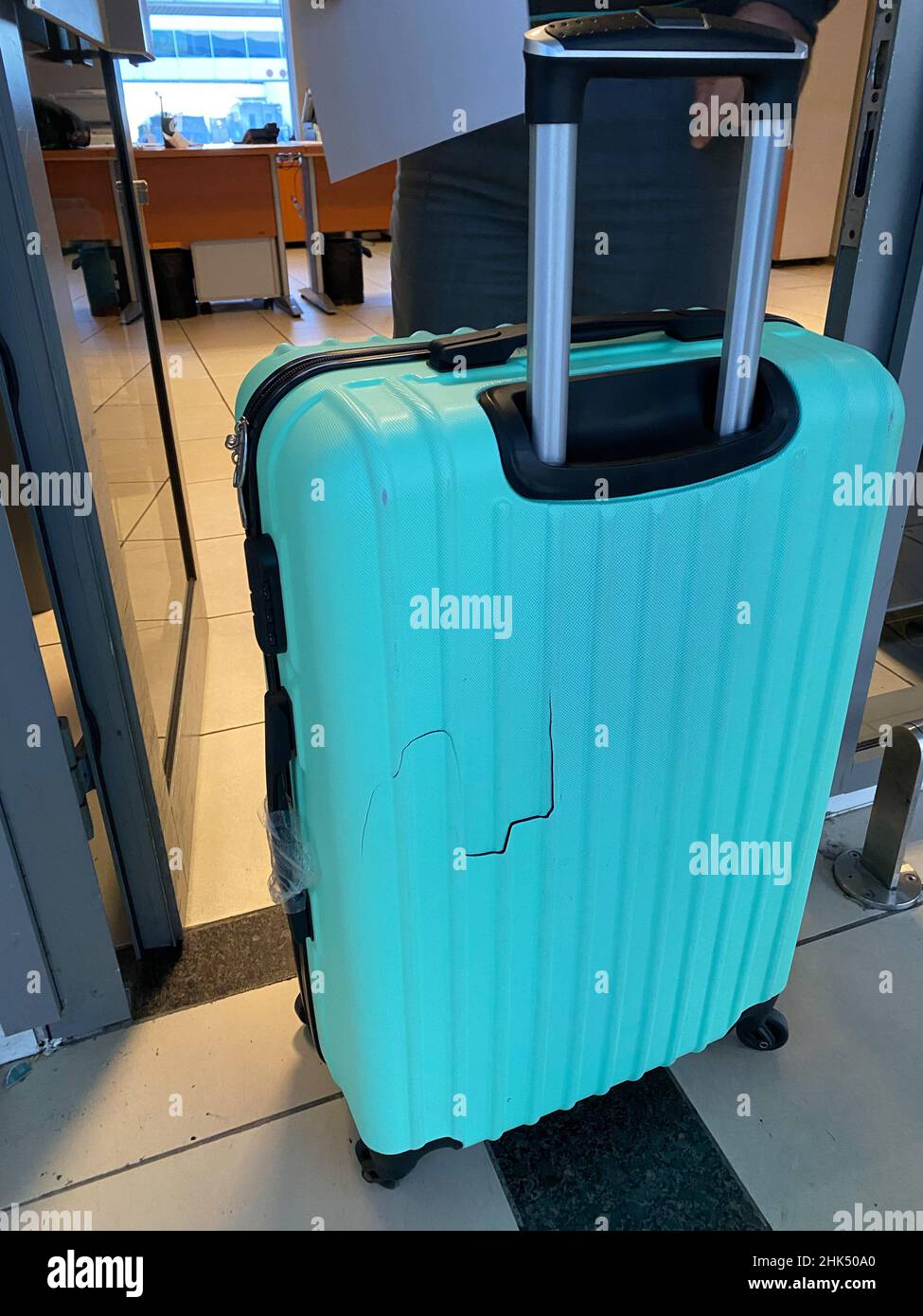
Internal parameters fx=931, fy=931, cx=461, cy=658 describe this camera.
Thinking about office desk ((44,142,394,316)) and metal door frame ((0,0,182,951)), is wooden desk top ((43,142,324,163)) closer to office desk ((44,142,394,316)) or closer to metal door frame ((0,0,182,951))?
office desk ((44,142,394,316))

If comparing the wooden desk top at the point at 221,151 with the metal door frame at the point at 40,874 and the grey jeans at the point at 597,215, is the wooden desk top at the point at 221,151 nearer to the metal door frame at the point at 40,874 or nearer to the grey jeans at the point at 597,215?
the grey jeans at the point at 597,215

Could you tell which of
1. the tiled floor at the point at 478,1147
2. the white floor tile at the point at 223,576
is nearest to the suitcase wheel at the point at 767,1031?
the tiled floor at the point at 478,1147

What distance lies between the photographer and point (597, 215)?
2.86 feet

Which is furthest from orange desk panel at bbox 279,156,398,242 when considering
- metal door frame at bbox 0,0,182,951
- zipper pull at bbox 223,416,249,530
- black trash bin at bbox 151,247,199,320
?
zipper pull at bbox 223,416,249,530

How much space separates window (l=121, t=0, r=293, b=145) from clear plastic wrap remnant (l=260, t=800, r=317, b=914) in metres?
7.31

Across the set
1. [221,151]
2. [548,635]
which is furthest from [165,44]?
[548,635]

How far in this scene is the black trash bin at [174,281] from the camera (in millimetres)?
4598

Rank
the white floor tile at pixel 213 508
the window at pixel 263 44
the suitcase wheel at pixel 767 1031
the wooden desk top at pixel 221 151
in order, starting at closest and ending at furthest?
the suitcase wheel at pixel 767 1031, the white floor tile at pixel 213 508, the wooden desk top at pixel 221 151, the window at pixel 263 44

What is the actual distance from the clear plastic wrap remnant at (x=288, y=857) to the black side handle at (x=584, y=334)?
14.0 inches

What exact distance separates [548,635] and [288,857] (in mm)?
286

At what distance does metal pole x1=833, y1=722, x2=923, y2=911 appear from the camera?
1108 mm

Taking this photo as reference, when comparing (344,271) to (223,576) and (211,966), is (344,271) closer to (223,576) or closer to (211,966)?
(223,576)

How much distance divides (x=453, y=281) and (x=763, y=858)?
2.06 feet
